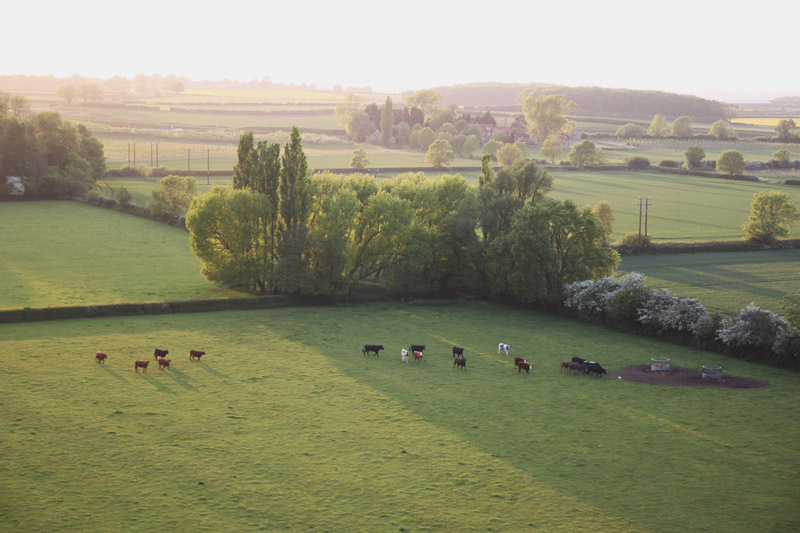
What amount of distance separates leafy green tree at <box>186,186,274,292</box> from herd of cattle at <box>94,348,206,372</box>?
17.1 meters

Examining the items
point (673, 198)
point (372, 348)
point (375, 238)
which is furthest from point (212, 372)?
point (673, 198)

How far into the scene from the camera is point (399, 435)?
33594mm

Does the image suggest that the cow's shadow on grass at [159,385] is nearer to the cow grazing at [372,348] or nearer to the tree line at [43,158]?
the cow grazing at [372,348]

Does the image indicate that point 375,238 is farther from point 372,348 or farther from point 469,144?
point 469,144

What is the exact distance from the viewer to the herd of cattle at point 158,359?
41125 millimetres

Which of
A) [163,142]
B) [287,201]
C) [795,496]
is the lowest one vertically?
[795,496]

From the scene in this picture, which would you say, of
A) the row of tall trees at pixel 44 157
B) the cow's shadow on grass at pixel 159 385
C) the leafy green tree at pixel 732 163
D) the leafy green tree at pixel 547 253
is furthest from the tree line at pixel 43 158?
the leafy green tree at pixel 732 163

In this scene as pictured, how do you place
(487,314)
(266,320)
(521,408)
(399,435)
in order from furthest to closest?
(487,314) < (266,320) < (521,408) < (399,435)

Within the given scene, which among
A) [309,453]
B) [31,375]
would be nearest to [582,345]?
[309,453]

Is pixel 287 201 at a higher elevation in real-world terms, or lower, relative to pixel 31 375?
higher

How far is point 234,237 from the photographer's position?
202 ft

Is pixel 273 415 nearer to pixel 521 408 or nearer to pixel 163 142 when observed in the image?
pixel 521 408

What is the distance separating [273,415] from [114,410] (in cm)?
757

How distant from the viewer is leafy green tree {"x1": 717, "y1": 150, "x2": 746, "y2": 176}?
496ft
